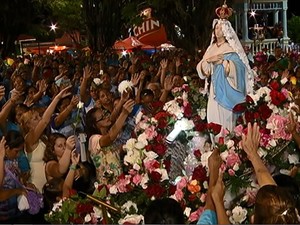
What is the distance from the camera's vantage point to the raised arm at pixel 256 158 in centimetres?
479

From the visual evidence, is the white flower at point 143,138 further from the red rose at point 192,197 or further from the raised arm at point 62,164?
the red rose at point 192,197

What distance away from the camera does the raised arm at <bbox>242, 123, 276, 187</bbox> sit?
479cm

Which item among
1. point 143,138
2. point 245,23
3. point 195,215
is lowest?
point 195,215

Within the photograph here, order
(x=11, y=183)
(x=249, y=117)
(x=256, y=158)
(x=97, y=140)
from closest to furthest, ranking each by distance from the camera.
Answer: (x=256, y=158)
(x=11, y=183)
(x=249, y=117)
(x=97, y=140)

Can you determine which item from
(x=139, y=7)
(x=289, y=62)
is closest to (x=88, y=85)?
(x=289, y=62)

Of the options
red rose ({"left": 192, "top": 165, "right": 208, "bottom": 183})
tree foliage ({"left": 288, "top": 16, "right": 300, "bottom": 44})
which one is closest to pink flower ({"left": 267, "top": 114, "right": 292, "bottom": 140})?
red rose ({"left": 192, "top": 165, "right": 208, "bottom": 183})

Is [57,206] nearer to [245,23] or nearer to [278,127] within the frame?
[278,127]

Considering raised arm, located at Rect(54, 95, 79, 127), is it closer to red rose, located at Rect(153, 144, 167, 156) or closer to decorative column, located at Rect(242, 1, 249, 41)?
red rose, located at Rect(153, 144, 167, 156)

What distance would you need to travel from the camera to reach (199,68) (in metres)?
8.66

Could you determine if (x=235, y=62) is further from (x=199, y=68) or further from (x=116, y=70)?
(x=116, y=70)

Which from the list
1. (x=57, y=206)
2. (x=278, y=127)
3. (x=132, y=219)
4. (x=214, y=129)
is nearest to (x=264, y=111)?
(x=278, y=127)

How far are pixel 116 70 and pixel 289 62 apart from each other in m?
3.52

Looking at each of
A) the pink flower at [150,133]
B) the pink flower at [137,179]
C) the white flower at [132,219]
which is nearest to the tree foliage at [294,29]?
the pink flower at [150,133]

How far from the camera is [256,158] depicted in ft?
16.1
